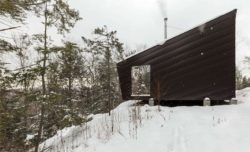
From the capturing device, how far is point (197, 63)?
1339 cm

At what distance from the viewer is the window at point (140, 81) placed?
14.7m

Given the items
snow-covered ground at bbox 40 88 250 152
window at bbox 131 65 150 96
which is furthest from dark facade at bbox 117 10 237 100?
snow-covered ground at bbox 40 88 250 152

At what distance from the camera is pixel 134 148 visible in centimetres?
730

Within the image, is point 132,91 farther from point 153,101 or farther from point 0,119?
point 0,119

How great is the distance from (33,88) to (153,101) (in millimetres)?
6172

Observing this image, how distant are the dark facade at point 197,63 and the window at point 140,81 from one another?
56 cm

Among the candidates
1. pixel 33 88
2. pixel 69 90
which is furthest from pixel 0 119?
pixel 69 90

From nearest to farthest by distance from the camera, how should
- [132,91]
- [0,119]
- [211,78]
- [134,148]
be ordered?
[0,119] < [134,148] < [211,78] < [132,91]

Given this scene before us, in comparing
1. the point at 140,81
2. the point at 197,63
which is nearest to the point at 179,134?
the point at 197,63

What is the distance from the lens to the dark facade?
12945 millimetres

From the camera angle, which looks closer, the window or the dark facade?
the dark facade

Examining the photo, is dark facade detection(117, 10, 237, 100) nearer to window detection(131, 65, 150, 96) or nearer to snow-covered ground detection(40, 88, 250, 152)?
window detection(131, 65, 150, 96)

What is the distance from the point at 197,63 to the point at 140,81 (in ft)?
11.9

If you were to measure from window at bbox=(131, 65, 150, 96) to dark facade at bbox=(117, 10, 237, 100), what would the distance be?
0.56 meters
